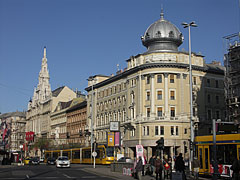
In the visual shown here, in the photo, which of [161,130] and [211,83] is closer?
[161,130]

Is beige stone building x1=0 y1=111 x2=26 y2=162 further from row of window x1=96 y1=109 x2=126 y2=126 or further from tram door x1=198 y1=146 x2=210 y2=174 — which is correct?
tram door x1=198 y1=146 x2=210 y2=174

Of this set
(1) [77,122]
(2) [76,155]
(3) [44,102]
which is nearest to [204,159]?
(2) [76,155]

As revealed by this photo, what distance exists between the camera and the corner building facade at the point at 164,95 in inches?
2537

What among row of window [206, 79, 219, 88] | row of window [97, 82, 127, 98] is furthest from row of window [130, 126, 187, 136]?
row of window [97, 82, 127, 98]

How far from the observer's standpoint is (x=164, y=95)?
214ft

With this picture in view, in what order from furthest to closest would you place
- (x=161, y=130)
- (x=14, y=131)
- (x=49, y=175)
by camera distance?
(x=14, y=131) → (x=161, y=130) → (x=49, y=175)

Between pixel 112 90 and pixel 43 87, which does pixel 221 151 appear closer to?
pixel 112 90

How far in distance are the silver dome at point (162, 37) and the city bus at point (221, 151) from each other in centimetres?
3949

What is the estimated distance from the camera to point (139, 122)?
66.2 m

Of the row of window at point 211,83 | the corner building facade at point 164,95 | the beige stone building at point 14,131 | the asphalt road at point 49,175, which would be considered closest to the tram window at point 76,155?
the corner building facade at point 164,95

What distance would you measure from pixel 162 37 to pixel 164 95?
10723 millimetres

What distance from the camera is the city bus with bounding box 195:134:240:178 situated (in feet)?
85.1

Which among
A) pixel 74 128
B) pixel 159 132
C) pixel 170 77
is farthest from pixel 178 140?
pixel 74 128

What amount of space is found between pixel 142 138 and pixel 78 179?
39.5 metres
